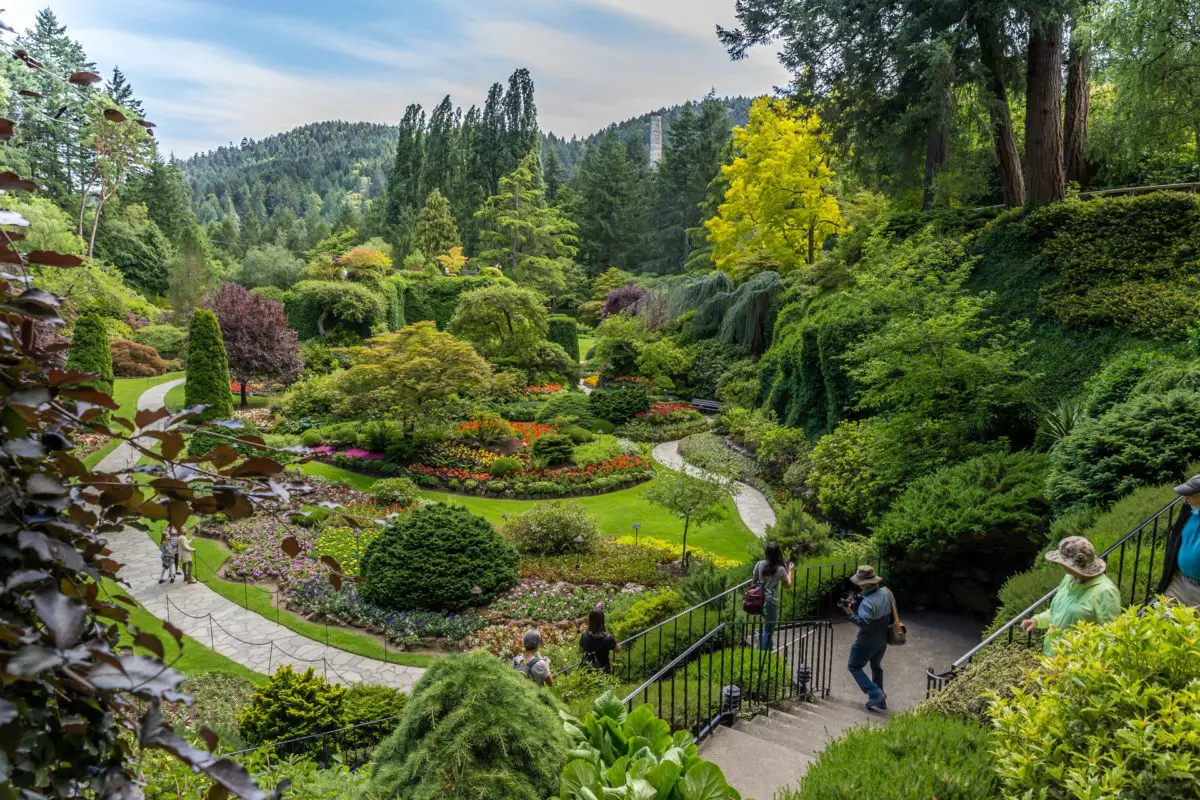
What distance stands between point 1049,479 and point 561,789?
691 cm

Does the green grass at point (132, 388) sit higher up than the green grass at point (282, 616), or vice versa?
the green grass at point (132, 388)

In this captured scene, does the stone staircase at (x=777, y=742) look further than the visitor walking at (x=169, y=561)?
No

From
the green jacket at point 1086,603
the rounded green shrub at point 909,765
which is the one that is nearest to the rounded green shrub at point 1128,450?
the green jacket at point 1086,603

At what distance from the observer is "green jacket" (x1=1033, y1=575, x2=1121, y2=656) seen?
4523 mm

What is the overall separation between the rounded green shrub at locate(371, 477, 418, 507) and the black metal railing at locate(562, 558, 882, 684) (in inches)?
337

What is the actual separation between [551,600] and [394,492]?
5.75 m

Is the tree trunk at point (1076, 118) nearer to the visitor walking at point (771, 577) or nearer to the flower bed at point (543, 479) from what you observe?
the visitor walking at point (771, 577)

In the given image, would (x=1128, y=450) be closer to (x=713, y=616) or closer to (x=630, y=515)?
(x=713, y=616)

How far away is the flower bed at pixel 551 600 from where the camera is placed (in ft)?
35.7

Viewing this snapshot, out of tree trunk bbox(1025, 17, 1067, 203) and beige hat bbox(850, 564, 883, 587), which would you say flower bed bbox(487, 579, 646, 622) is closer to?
beige hat bbox(850, 564, 883, 587)

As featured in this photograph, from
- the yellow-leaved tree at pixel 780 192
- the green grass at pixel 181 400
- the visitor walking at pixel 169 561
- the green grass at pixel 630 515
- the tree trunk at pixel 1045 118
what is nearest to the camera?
the visitor walking at pixel 169 561

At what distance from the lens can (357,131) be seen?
173 metres

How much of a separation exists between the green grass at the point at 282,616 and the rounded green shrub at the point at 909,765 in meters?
6.00

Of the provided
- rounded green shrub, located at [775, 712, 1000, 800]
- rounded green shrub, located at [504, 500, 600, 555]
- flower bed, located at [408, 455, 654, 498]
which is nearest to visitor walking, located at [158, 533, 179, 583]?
rounded green shrub, located at [504, 500, 600, 555]
